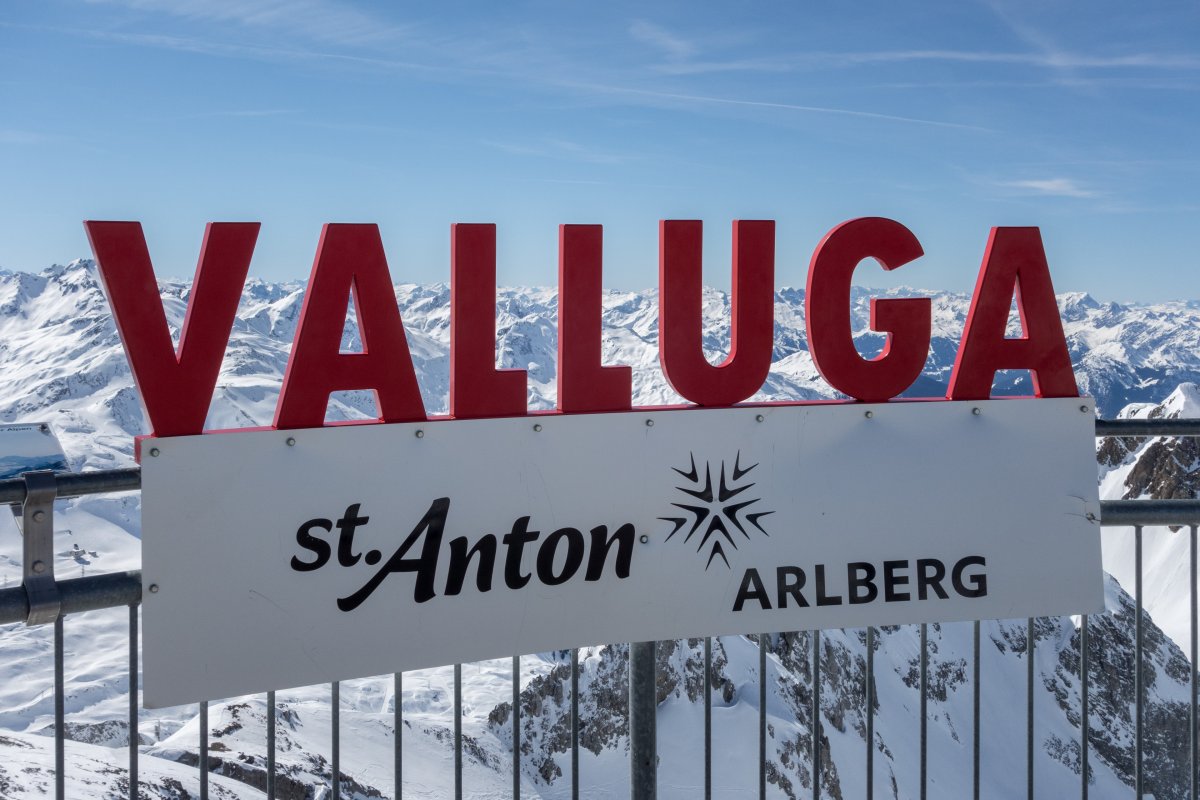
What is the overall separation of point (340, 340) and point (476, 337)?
67 centimetres

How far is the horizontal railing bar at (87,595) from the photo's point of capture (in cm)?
388

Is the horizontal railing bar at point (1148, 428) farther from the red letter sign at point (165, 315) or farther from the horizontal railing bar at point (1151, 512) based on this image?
the red letter sign at point (165, 315)

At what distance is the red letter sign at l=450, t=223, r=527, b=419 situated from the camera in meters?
4.84

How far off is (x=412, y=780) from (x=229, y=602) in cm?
8919

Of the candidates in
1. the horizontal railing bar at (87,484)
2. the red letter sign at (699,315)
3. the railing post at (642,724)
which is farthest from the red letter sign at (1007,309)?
the horizontal railing bar at (87,484)

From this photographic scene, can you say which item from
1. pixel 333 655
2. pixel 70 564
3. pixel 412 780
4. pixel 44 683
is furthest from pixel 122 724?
pixel 333 655

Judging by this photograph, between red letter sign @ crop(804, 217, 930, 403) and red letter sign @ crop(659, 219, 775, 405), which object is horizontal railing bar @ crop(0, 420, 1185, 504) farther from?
red letter sign @ crop(804, 217, 930, 403)

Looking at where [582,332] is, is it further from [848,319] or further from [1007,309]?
[1007,309]

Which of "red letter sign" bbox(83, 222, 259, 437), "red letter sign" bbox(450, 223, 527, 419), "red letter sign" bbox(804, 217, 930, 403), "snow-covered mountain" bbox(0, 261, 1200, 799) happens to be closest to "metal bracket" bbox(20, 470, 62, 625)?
"red letter sign" bbox(83, 222, 259, 437)

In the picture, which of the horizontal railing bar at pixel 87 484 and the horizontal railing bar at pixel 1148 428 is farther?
the horizontal railing bar at pixel 1148 428

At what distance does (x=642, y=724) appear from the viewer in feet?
16.4

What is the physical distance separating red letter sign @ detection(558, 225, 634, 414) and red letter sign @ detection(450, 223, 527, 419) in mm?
288

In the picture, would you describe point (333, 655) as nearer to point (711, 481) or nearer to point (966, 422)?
point (711, 481)

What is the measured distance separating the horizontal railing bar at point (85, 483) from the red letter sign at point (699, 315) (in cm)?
260
